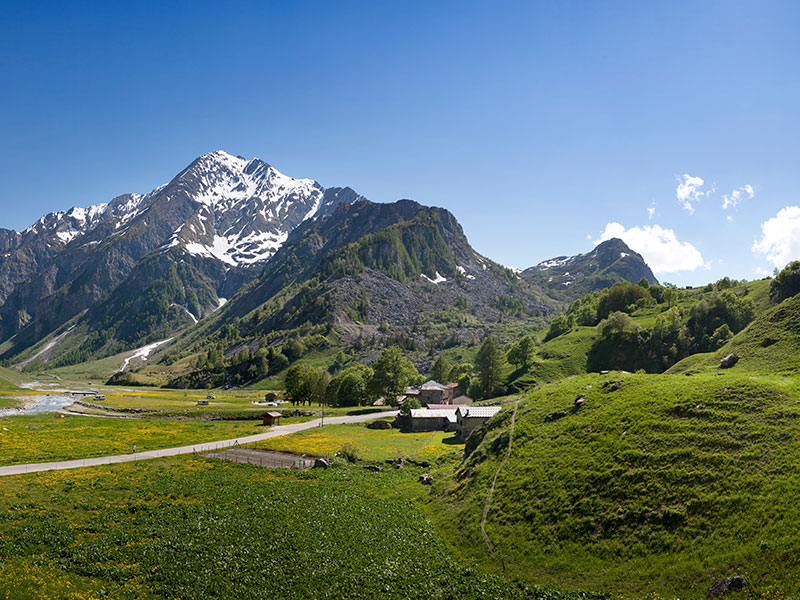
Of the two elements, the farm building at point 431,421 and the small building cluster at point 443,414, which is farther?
the farm building at point 431,421

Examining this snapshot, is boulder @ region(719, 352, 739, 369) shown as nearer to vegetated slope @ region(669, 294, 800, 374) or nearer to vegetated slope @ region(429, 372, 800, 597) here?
vegetated slope @ region(669, 294, 800, 374)

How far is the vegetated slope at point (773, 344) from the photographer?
51.1 meters

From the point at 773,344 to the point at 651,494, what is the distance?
42.3 meters

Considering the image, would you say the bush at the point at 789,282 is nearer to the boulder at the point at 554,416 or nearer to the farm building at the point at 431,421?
the farm building at the point at 431,421

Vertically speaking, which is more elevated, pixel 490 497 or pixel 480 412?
pixel 480 412

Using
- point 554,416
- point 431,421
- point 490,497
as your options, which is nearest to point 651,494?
point 490,497

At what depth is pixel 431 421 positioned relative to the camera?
342 feet

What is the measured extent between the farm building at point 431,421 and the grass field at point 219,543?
52.0m

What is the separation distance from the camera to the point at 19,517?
117 feet

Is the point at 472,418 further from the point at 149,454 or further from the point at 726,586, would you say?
the point at 726,586

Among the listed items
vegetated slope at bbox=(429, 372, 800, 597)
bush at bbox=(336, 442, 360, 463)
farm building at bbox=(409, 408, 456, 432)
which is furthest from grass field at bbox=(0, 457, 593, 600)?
farm building at bbox=(409, 408, 456, 432)

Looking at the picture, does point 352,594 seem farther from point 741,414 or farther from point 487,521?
point 741,414

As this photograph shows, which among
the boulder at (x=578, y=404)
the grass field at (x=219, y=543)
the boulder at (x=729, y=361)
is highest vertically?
the boulder at (x=729, y=361)

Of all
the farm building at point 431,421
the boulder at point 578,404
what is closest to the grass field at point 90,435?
the farm building at point 431,421
